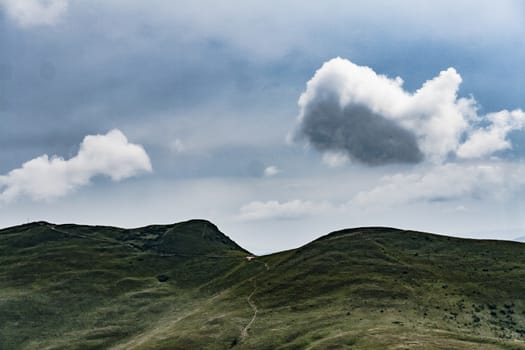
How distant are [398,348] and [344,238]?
89.7 m

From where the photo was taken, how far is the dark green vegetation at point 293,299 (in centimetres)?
9150

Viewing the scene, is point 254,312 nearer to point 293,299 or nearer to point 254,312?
point 254,312

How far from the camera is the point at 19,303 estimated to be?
146 meters

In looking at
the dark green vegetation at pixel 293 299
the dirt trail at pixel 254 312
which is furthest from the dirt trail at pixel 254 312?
the dark green vegetation at pixel 293 299

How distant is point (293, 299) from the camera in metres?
118

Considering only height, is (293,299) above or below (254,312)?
above

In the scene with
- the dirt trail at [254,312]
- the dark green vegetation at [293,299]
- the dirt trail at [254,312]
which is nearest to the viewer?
the dark green vegetation at [293,299]

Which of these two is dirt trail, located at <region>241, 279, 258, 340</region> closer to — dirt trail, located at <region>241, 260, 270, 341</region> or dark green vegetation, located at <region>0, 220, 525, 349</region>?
dirt trail, located at <region>241, 260, 270, 341</region>

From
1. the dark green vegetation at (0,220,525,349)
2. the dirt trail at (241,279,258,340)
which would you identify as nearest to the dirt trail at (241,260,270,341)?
the dirt trail at (241,279,258,340)

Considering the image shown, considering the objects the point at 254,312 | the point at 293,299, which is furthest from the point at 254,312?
the point at 293,299

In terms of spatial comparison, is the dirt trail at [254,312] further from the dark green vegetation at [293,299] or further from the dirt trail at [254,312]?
the dark green vegetation at [293,299]

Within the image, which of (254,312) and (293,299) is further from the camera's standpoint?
(293,299)

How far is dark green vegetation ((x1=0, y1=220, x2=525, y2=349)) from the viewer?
300 ft

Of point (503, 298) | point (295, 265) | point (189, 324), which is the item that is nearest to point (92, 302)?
point (189, 324)
